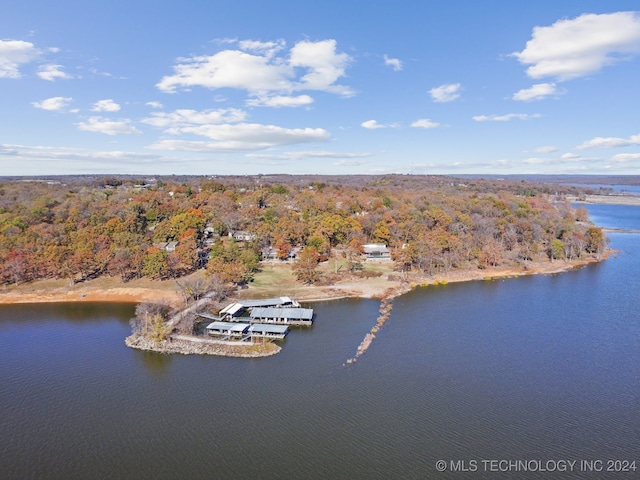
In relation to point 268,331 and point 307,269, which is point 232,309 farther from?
point 307,269

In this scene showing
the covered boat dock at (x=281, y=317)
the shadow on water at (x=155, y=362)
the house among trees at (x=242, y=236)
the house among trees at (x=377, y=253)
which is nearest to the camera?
the shadow on water at (x=155, y=362)

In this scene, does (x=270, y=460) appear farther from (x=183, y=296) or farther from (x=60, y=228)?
(x=60, y=228)

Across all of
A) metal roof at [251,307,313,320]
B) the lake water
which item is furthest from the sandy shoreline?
the lake water

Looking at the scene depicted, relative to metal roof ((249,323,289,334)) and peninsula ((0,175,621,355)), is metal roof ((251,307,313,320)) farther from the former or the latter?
peninsula ((0,175,621,355))

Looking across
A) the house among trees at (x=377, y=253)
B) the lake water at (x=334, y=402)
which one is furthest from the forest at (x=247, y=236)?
the lake water at (x=334, y=402)

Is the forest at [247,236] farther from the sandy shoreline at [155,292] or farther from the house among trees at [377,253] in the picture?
the sandy shoreline at [155,292]

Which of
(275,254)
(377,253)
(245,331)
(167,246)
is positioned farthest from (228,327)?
(377,253)
